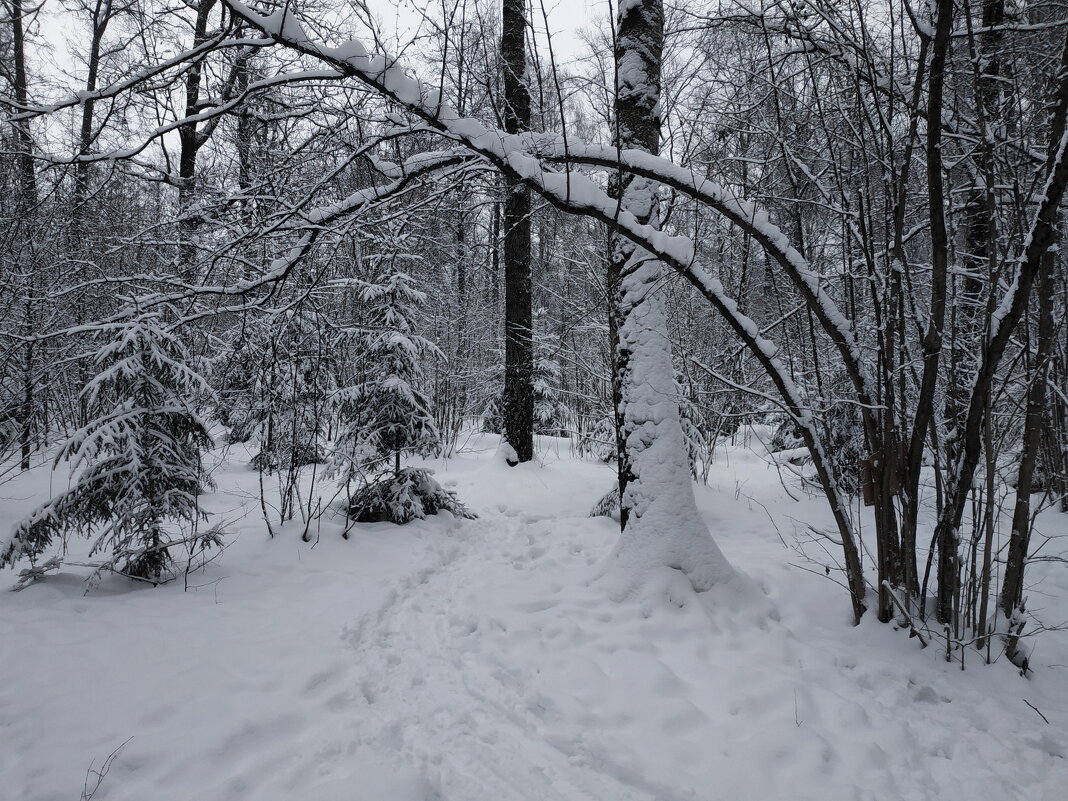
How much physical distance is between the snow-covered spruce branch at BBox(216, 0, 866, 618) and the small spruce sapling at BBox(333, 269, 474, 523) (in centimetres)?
286

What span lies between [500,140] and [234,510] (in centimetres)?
507

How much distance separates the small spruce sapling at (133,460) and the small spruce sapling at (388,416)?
154 cm

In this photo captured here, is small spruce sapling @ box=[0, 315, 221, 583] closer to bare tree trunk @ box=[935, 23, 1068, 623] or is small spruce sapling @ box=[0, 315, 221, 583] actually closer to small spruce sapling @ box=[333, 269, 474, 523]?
small spruce sapling @ box=[333, 269, 474, 523]

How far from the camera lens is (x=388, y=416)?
5230mm

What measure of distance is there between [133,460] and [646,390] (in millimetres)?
3538

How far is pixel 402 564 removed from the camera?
4.28 m

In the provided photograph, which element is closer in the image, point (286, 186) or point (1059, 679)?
point (1059, 679)

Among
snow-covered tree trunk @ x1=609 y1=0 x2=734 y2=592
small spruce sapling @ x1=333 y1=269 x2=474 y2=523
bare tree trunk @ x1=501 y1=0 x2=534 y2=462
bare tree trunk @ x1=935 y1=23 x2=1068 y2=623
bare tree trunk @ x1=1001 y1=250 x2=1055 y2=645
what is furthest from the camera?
bare tree trunk @ x1=501 y1=0 x2=534 y2=462

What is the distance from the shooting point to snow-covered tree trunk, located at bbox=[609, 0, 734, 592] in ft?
10.8

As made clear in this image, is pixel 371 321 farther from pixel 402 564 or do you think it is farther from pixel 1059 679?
pixel 1059 679

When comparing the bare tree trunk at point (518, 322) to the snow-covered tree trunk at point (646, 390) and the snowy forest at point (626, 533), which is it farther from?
the snow-covered tree trunk at point (646, 390)

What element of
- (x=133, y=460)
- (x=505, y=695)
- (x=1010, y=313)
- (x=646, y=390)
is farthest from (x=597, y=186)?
(x=133, y=460)

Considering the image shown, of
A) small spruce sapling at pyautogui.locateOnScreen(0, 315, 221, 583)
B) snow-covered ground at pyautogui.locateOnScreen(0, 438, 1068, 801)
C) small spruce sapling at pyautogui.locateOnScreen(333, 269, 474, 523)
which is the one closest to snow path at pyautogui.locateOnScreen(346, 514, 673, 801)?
snow-covered ground at pyautogui.locateOnScreen(0, 438, 1068, 801)

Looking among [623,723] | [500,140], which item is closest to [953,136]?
[500,140]
